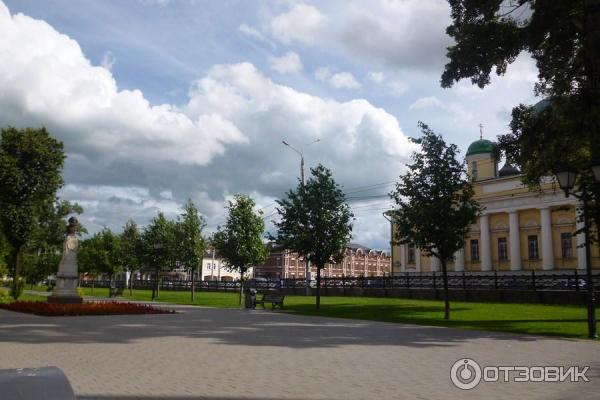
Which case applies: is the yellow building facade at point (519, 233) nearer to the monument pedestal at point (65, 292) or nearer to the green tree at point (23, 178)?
the monument pedestal at point (65, 292)

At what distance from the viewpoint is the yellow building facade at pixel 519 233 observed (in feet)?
169

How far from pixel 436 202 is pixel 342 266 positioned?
11705cm

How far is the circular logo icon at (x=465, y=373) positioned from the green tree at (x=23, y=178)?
30.3 meters

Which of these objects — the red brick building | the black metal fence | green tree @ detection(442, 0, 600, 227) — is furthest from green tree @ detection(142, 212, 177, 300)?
the red brick building

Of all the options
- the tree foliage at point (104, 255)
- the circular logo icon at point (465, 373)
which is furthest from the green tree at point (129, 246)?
the circular logo icon at point (465, 373)

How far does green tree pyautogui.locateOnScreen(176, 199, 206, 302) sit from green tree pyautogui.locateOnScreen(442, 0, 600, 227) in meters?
25.1

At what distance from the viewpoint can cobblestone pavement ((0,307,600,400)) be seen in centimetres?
774

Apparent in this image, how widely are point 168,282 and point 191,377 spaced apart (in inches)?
2406

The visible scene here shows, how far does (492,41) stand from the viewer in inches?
741

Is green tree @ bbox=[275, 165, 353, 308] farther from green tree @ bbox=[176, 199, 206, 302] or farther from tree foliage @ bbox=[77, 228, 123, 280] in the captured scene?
tree foliage @ bbox=[77, 228, 123, 280]

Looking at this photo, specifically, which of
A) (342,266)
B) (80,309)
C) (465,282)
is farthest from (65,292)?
(342,266)

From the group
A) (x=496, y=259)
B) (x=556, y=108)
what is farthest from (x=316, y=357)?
(x=496, y=259)

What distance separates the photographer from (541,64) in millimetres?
20203

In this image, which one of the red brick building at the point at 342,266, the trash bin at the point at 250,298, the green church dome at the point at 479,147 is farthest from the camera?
the red brick building at the point at 342,266
